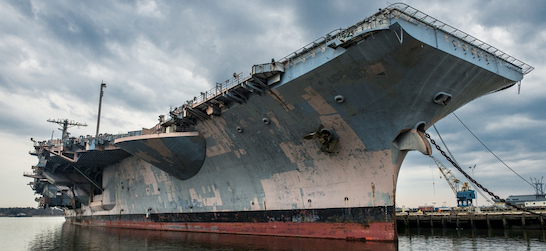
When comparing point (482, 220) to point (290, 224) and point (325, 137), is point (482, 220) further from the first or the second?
point (325, 137)

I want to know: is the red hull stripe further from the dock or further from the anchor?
the dock

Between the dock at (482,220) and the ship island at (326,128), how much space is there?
11.6 m

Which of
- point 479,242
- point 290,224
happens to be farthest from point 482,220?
point 290,224

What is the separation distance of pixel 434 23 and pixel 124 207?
2365cm

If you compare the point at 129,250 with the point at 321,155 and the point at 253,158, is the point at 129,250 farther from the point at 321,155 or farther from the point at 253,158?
the point at 321,155

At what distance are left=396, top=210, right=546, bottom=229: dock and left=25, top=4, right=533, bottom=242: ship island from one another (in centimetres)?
1158

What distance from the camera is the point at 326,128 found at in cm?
1300

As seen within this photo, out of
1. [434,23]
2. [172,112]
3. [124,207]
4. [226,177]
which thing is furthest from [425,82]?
[124,207]

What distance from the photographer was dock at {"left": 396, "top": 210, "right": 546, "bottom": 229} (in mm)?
20781

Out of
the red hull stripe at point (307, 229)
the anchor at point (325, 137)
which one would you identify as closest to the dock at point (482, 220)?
the red hull stripe at point (307, 229)

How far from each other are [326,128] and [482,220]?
1581cm

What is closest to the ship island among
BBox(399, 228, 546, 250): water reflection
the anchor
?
the anchor

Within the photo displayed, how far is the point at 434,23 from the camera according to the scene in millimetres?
10375

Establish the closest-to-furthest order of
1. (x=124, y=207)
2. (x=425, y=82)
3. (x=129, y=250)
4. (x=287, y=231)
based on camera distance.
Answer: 1. (x=425, y=82)
2. (x=129, y=250)
3. (x=287, y=231)
4. (x=124, y=207)
